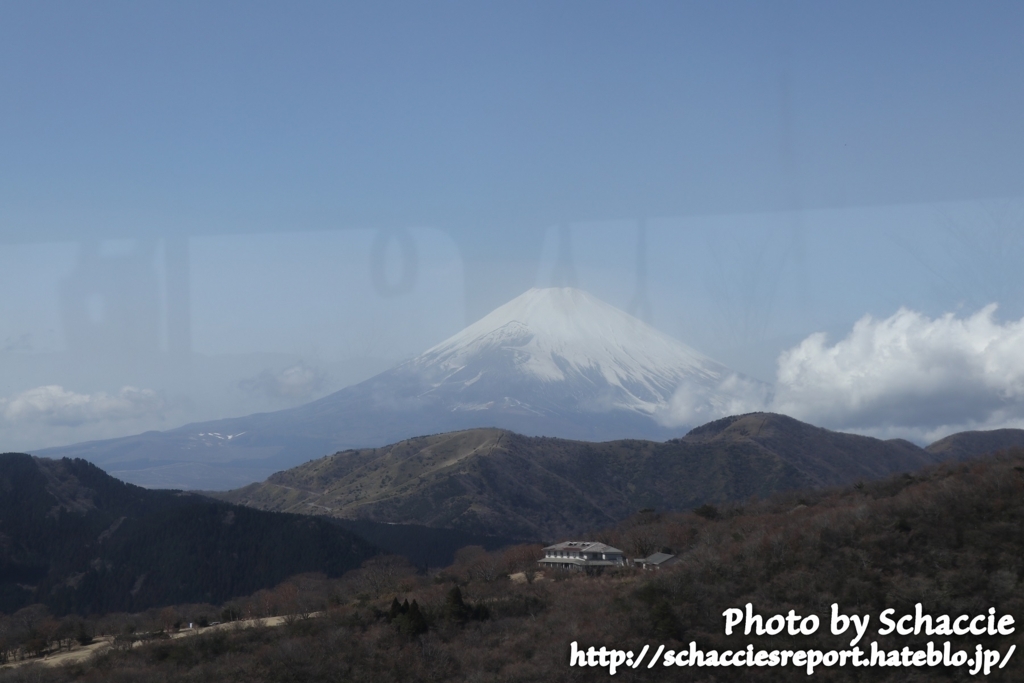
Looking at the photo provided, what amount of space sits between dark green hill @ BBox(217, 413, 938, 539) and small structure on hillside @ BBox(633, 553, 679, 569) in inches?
2053

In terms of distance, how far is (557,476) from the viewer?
11550cm

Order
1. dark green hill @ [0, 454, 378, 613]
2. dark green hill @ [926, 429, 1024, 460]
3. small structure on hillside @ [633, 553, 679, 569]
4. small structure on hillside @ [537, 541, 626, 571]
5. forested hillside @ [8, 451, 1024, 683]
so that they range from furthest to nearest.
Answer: dark green hill @ [926, 429, 1024, 460] → dark green hill @ [0, 454, 378, 613] → small structure on hillside @ [537, 541, 626, 571] → small structure on hillside @ [633, 553, 679, 569] → forested hillside @ [8, 451, 1024, 683]

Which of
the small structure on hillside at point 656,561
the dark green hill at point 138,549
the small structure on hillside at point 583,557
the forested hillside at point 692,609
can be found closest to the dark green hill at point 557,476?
the dark green hill at point 138,549

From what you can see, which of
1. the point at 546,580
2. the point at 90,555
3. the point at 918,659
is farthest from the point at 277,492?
the point at 918,659

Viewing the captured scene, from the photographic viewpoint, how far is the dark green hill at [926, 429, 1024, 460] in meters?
133

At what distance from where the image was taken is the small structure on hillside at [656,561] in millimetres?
39703

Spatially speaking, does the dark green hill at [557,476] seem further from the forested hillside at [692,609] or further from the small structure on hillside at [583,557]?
the forested hillside at [692,609]

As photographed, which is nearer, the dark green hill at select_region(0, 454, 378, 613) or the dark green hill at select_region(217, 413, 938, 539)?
the dark green hill at select_region(0, 454, 378, 613)

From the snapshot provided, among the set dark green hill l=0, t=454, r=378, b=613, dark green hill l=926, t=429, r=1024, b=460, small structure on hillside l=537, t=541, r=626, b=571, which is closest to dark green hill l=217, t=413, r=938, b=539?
dark green hill l=926, t=429, r=1024, b=460

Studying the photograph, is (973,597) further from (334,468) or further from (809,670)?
(334,468)

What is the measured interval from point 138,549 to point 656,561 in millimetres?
48424

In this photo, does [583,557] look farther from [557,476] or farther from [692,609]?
[557,476]

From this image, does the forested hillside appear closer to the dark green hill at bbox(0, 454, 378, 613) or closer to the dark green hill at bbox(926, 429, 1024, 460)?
the dark green hill at bbox(0, 454, 378, 613)

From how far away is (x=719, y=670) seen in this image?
88.8ft
